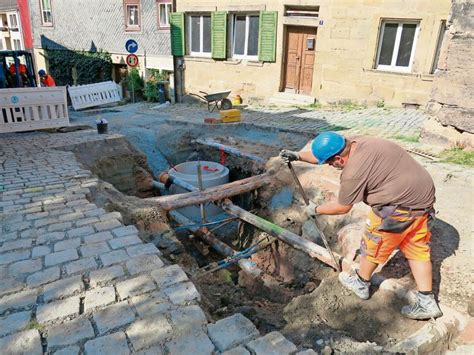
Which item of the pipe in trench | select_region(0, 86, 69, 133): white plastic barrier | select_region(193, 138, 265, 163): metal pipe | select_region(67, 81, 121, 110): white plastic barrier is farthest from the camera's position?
select_region(67, 81, 121, 110): white plastic barrier

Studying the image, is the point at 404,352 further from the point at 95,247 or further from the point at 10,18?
the point at 10,18

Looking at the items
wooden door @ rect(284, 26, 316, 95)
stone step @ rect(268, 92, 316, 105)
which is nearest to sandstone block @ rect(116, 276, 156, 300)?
stone step @ rect(268, 92, 316, 105)

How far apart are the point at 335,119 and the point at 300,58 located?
3.70 metres

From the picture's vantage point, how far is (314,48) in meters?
13.1

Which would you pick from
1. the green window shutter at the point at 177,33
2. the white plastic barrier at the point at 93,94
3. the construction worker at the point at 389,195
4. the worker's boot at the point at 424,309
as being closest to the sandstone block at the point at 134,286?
the construction worker at the point at 389,195

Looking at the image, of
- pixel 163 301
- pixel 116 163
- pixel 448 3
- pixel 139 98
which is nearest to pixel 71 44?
pixel 139 98

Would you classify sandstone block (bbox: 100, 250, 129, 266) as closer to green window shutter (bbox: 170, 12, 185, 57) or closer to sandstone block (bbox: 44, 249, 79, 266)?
sandstone block (bbox: 44, 249, 79, 266)

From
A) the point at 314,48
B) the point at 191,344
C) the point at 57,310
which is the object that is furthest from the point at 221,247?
the point at 314,48

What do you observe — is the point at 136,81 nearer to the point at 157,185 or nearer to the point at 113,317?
the point at 157,185

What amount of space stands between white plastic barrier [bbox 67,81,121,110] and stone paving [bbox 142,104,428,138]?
171 inches

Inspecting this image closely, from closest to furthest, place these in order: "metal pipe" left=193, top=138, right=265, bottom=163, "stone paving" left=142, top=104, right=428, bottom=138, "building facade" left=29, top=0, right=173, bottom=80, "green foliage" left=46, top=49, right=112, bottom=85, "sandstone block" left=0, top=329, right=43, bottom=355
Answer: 1. "sandstone block" left=0, top=329, right=43, bottom=355
2. "metal pipe" left=193, top=138, right=265, bottom=163
3. "stone paving" left=142, top=104, right=428, bottom=138
4. "building facade" left=29, top=0, right=173, bottom=80
5. "green foliage" left=46, top=49, right=112, bottom=85

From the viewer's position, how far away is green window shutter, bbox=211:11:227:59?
1449 centimetres

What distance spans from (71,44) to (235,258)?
64.6 ft

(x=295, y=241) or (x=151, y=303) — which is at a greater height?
(x=151, y=303)
